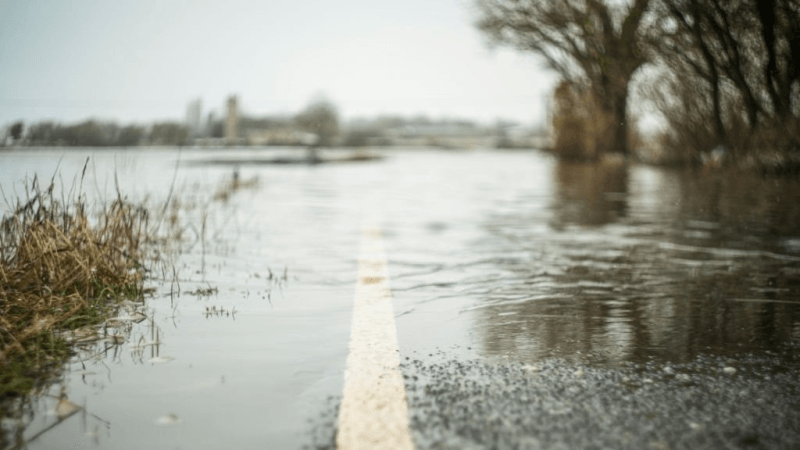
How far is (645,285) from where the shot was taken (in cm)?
672

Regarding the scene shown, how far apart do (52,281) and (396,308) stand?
2.19m

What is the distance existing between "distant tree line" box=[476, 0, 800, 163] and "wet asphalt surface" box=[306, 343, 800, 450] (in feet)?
31.4

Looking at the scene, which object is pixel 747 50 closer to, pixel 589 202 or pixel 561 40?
pixel 589 202

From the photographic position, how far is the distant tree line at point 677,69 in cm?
1938

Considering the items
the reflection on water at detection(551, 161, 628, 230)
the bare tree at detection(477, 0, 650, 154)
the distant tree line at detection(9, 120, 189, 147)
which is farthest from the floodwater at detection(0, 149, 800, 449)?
the bare tree at detection(477, 0, 650, 154)

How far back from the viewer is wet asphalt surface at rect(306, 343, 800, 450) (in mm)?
3107

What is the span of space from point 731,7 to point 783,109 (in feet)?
9.05

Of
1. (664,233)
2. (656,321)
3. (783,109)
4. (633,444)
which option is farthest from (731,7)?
(633,444)

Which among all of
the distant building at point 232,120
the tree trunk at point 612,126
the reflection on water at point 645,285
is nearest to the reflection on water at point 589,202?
the reflection on water at point 645,285

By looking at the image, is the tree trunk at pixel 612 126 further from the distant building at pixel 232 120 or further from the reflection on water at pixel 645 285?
the reflection on water at pixel 645 285

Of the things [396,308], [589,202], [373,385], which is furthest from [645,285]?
[589,202]

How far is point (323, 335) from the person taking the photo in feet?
15.9

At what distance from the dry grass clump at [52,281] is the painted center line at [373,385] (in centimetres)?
140

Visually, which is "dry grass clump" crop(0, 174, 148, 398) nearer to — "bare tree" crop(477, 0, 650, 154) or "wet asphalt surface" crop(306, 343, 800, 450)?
"wet asphalt surface" crop(306, 343, 800, 450)
